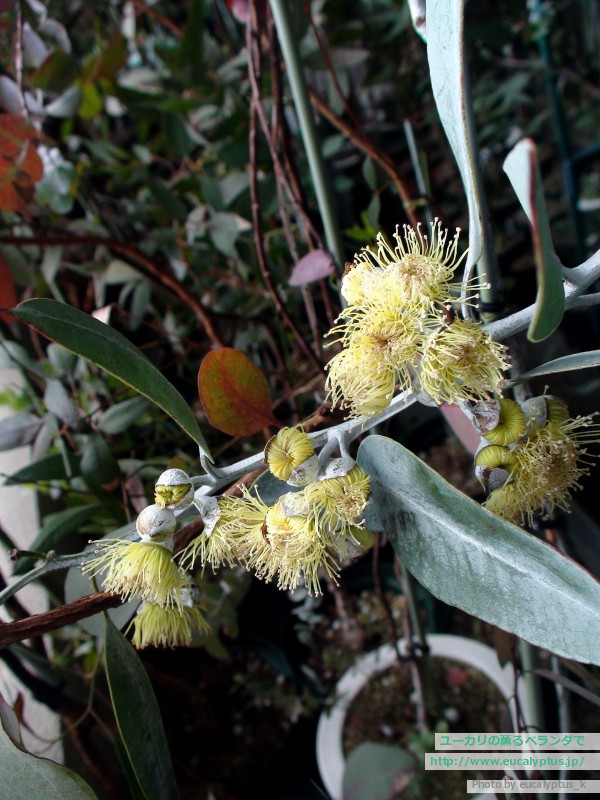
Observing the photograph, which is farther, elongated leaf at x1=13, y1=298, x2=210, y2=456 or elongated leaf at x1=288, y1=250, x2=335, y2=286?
elongated leaf at x1=288, y1=250, x2=335, y2=286

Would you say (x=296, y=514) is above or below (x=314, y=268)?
below

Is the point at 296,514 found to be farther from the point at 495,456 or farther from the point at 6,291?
the point at 6,291

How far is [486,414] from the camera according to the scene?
1.14 ft

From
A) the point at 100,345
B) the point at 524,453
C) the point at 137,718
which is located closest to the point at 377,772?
the point at 137,718

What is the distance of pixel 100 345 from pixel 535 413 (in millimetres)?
284

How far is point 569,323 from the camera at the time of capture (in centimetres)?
149

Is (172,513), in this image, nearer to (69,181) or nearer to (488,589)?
(488,589)

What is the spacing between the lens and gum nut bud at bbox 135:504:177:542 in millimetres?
359

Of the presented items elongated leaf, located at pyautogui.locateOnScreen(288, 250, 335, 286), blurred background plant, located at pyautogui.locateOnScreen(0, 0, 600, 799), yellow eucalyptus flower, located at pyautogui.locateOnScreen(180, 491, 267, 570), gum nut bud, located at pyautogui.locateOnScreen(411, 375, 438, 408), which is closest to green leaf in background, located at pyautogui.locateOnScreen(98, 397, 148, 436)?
blurred background plant, located at pyautogui.locateOnScreen(0, 0, 600, 799)

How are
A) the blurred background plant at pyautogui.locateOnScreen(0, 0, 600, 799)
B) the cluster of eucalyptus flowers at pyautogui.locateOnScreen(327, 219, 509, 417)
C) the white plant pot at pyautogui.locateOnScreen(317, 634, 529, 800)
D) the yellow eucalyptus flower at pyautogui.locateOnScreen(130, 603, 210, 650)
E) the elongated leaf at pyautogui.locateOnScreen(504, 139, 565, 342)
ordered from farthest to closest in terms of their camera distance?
the white plant pot at pyautogui.locateOnScreen(317, 634, 529, 800) < the blurred background plant at pyautogui.locateOnScreen(0, 0, 600, 799) < the yellow eucalyptus flower at pyautogui.locateOnScreen(130, 603, 210, 650) < the cluster of eucalyptus flowers at pyautogui.locateOnScreen(327, 219, 509, 417) < the elongated leaf at pyautogui.locateOnScreen(504, 139, 565, 342)

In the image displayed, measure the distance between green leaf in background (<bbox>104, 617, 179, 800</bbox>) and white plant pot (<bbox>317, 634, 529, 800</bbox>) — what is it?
469mm

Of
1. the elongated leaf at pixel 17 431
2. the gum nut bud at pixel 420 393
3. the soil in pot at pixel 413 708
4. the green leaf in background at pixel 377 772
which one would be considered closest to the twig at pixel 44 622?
the gum nut bud at pixel 420 393

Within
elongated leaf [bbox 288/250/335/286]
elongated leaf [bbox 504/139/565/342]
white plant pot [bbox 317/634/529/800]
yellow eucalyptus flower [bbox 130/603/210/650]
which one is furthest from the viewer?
white plant pot [bbox 317/634/529/800]

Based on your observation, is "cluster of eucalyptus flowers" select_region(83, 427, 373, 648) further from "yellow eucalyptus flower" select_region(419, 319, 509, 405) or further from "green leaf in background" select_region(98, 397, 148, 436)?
"green leaf in background" select_region(98, 397, 148, 436)
